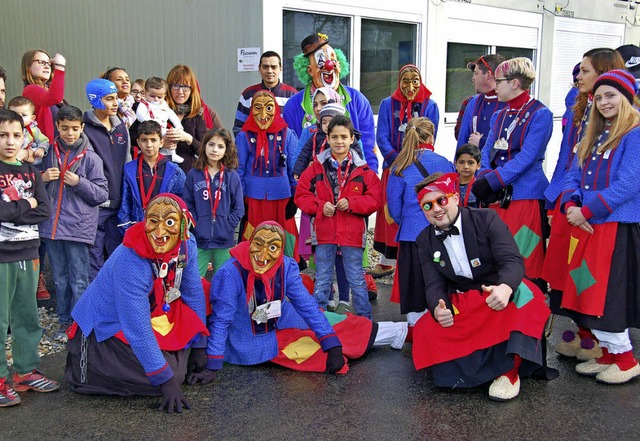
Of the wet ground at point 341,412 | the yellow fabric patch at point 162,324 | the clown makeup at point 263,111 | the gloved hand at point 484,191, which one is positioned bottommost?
the wet ground at point 341,412

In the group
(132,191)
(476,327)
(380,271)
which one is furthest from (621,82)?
(132,191)

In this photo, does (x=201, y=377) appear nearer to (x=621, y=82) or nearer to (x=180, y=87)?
(x=180, y=87)

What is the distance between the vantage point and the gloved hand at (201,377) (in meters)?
4.21

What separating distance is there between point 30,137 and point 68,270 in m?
1.04

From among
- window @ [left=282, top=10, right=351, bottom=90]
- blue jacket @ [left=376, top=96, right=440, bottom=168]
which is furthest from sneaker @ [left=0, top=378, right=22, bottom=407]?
window @ [left=282, top=10, right=351, bottom=90]

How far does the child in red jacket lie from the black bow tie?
1.06 m

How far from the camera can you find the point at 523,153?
16.6 ft

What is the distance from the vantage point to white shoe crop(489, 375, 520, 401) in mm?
3949

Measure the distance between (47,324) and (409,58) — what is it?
6761mm

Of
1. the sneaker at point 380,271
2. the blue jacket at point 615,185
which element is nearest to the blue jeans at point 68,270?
the sneaker at point 380,271

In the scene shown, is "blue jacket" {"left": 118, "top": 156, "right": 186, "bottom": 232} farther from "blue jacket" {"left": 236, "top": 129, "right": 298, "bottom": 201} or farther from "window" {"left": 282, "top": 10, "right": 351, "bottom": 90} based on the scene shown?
"window" {"left": 282, "top": 10, "right": 351, "bottom": 90}

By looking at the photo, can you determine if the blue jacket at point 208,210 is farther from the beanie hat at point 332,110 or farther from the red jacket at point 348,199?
the beanie hat at point 332,110

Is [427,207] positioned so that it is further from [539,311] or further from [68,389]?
[68,389]

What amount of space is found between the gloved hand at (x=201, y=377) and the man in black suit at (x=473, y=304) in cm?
130
